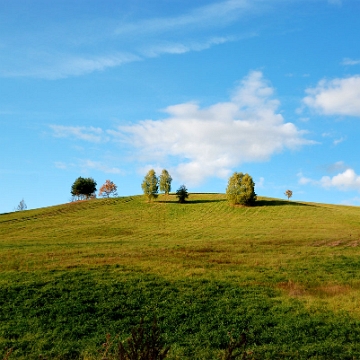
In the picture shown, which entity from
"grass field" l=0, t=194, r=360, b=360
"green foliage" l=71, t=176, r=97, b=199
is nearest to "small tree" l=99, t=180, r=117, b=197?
"green foliage" l=71, t=176, r=97, b=199

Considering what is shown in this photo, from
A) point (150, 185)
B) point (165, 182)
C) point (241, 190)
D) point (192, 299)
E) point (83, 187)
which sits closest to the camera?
point (192, 299)

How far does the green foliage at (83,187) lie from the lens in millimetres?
137500

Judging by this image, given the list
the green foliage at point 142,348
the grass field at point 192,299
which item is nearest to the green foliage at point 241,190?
the grass field at point 192,299

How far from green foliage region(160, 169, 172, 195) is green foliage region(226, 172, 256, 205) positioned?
1007 inches

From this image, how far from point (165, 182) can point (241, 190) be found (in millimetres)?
29823

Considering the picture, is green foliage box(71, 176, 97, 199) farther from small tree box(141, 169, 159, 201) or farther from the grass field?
the grass field

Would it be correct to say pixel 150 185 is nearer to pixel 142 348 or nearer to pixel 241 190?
pixel 241 190

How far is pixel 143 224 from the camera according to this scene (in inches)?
3091

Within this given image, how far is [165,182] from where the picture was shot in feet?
395

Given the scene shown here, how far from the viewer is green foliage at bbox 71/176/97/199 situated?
138m

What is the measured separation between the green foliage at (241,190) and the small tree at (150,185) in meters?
22.8

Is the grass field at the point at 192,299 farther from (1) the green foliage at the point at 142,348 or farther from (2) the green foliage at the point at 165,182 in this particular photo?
(2) the green foliage at the point at 165,182

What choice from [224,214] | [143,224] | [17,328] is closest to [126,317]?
[17,328]

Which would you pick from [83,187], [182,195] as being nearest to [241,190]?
[182,195]
